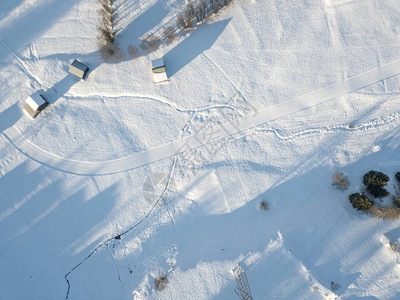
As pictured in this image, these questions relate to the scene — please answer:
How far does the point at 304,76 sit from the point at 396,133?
26.0ft

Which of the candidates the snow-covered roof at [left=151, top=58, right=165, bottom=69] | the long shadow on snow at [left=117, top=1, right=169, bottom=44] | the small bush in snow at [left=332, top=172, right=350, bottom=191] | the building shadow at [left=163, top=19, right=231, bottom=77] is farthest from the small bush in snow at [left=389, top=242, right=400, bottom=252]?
the long shadow on snow at [left=117, top=1, right=169, bottom=44]

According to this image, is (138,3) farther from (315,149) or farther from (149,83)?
(315,149)

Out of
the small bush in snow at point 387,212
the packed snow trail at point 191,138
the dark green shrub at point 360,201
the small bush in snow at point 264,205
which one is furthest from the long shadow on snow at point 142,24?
the small bush in snow at point 387,212

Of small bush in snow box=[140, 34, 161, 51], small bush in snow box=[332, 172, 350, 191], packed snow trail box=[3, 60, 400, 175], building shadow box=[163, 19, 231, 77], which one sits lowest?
small bush in snow box=[332, 172, 350, 191]

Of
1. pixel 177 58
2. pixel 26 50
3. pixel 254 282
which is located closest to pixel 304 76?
pixel 177 58

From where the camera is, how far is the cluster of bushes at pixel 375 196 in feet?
61.1

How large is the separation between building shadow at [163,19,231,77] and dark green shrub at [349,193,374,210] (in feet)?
49.3

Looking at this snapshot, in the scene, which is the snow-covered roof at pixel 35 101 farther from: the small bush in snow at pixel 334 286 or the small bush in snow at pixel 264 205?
the small bush in snow at pixel 334 286

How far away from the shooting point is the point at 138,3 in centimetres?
2053

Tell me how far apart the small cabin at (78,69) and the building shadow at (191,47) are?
596 centimetres

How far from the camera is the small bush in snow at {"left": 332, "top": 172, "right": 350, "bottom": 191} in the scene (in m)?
19.5

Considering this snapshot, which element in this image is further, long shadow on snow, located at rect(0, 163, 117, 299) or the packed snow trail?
the packed snow trail

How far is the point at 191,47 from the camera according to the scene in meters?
20.5

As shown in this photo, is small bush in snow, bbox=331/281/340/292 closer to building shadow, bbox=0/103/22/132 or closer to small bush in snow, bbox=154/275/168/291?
small bush in snow, bbox=154/275/168/291
